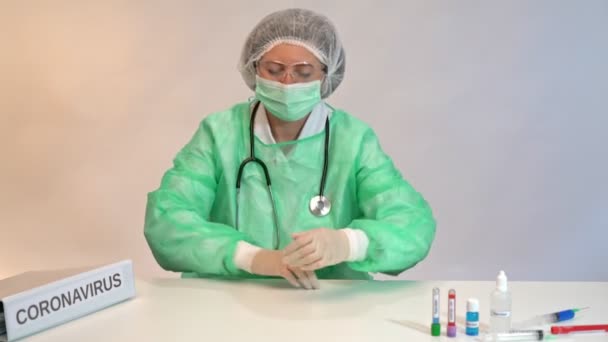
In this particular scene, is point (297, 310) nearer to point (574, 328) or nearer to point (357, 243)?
point (357, 243)

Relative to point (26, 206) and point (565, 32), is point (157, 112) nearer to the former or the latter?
point (26, 206)

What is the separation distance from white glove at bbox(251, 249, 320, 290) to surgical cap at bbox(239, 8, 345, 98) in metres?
0.57

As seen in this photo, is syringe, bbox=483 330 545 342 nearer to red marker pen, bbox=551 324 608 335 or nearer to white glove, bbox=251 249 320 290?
red marker pen, bbox=551 324 608 335

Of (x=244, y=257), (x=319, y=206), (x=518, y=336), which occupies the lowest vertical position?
(x=518, y=336)

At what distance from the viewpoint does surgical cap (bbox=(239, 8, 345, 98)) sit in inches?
91.0

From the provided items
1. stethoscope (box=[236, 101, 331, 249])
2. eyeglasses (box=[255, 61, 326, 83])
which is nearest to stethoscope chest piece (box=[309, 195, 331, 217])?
stethoscope (box=[236, 101, 331, 249])

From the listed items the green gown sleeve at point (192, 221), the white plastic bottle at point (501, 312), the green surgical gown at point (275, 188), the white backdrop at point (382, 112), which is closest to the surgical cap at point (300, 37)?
the green surgical gown at point (275, 188)

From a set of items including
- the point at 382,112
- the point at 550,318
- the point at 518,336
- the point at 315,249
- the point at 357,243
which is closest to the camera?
the point at 518,336

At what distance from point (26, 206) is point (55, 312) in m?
2.24

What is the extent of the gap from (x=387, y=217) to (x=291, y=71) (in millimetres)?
467

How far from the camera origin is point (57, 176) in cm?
381

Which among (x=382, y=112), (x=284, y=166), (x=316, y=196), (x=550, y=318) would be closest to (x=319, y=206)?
(x=316, y=196)

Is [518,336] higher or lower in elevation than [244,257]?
lower

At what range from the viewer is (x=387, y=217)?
2145mm
